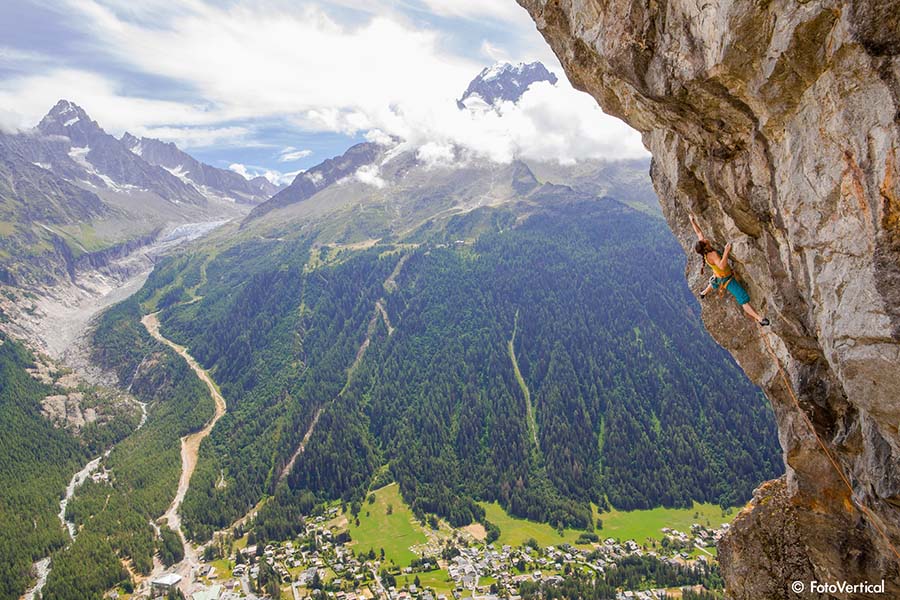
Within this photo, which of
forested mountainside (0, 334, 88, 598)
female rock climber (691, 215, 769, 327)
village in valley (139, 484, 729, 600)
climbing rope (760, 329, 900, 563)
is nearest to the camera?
climbing rope (760, 329, 900, 563)

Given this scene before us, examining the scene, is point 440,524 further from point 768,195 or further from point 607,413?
point 768,195

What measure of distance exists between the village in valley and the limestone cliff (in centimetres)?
9587

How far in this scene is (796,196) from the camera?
13.6 metres

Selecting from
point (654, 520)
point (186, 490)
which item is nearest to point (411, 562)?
point (654, 520)

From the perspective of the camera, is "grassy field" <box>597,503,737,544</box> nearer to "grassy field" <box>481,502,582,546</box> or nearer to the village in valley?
the village in valley

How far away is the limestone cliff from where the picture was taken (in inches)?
457

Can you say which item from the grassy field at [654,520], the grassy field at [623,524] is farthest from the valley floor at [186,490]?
the grassy field at [654,520]

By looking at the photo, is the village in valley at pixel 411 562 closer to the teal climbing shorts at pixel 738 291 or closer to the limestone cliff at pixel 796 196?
the limestone cliff at pixel 796 196

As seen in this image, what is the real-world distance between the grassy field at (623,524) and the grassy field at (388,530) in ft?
72.5

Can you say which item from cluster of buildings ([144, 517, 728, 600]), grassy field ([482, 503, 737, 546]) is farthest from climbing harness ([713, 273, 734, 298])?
grassy field ([482, 503, 737, 546])

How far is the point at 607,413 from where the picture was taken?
610 feet

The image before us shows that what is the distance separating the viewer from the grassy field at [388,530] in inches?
4963

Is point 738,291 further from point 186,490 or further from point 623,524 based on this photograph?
point 186,490

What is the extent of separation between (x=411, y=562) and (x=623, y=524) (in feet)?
193
